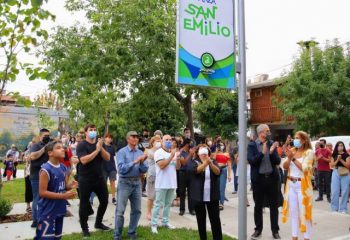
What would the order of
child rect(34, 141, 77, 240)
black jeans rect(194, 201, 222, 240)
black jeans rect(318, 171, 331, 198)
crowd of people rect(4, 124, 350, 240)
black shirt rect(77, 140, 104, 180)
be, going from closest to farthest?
1. child rect(34, 141, 77, 240)
2. crowd of people rect(4, 124, 350, 240)
3. black jeans rect(194, 201, 222, 240)
4. black shirt rect(77, 140, 104, 180)
5. black jeans rect(318, 171, 331, 198)

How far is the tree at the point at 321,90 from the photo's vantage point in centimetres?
2070

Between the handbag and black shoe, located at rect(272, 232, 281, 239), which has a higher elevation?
the handbag

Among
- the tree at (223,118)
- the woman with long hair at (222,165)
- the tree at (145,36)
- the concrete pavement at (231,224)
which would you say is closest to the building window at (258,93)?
the tree at (223,118)

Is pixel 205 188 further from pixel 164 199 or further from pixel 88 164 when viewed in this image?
pixel 88 164

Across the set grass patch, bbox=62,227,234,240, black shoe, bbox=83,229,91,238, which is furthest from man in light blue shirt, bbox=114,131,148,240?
black shoe, bbox=83,229,91,238

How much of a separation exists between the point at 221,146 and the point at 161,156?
3370 millimetres

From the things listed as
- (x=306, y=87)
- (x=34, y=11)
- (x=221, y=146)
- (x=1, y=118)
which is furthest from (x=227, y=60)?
(x=1, y=118)

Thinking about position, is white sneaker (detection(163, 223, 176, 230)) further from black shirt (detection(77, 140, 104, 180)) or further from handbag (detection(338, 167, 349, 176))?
handbag (detection(338, 167, 349, 176))

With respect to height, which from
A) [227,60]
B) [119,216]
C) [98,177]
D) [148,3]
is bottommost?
[119,216]

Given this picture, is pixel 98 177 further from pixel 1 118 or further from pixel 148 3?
pixel 1 118

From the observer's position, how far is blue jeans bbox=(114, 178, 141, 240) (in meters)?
6.44

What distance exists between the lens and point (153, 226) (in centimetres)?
718

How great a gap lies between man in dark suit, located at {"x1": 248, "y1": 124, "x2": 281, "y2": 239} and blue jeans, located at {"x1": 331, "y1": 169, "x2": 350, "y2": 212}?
3.21m

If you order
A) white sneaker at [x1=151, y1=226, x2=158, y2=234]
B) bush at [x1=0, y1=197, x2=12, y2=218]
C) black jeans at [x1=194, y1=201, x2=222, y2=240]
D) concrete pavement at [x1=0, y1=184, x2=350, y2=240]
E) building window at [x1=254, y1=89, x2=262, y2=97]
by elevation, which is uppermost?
building window at [x1=254, y1=89, x2=262, y2=97]
